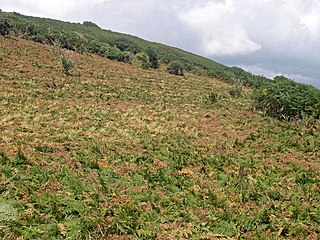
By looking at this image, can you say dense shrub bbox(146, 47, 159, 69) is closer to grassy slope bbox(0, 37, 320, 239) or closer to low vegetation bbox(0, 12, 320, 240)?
low vegetation bbox(0, 12, 320, 240)

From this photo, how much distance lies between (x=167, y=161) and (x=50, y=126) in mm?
7561

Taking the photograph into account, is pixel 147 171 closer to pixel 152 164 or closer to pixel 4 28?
pixel 152 164

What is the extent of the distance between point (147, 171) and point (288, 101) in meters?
19.0

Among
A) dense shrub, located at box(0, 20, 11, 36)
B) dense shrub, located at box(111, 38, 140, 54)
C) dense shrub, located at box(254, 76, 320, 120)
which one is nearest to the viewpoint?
dense shrub, located at box(254, 76, 320, 120)

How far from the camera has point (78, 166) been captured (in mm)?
12609

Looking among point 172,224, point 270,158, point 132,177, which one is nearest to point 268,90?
point 270,158

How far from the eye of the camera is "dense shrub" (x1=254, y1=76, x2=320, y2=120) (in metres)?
27.8

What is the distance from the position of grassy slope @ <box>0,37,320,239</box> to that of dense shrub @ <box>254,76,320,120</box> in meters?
2.09

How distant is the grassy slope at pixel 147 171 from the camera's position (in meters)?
8.96

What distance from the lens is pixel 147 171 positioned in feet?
43.9

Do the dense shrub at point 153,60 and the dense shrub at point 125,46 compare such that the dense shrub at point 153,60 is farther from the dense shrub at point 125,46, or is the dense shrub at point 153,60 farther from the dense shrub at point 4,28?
the dense shrub at point 4,28

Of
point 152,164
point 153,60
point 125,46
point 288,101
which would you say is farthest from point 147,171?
point 125,46

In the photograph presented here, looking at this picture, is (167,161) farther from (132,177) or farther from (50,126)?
(50,126)

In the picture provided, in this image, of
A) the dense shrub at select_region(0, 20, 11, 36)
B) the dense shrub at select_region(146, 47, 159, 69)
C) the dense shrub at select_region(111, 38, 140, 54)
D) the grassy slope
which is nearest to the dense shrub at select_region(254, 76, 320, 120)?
the grassy slope
